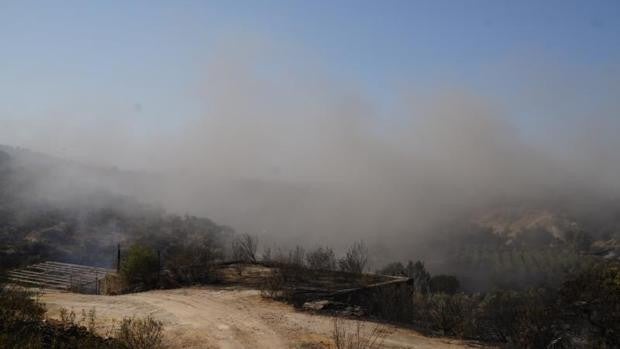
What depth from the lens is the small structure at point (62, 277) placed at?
23281mm

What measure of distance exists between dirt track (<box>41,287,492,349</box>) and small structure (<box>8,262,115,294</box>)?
13.7 feet

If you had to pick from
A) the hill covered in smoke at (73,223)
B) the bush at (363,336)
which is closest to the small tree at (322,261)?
the hill covered in smoke at (73,223)

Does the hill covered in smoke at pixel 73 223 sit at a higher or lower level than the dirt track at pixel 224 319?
higher

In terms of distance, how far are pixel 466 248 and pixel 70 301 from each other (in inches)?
3120

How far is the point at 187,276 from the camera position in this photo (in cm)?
2216

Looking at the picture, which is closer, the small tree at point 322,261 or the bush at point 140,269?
the bush at point 140,269

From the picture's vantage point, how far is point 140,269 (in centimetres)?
2244

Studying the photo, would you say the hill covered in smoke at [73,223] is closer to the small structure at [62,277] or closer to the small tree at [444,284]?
the small structure at [62,277]

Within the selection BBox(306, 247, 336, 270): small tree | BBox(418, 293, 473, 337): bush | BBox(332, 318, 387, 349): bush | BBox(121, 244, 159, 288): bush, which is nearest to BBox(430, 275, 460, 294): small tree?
BBox(306, 247, 336, 270): small tree

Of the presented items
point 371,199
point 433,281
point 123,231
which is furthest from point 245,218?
point 433,281

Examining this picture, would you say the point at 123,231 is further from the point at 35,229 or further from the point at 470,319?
the point at 470,319

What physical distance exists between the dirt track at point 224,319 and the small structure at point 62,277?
417cm

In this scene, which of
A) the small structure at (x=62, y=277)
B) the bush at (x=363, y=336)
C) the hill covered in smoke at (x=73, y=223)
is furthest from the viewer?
the hill covered in smoke at (x=73, y=223)

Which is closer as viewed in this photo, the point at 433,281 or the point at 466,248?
the point at 433,281
